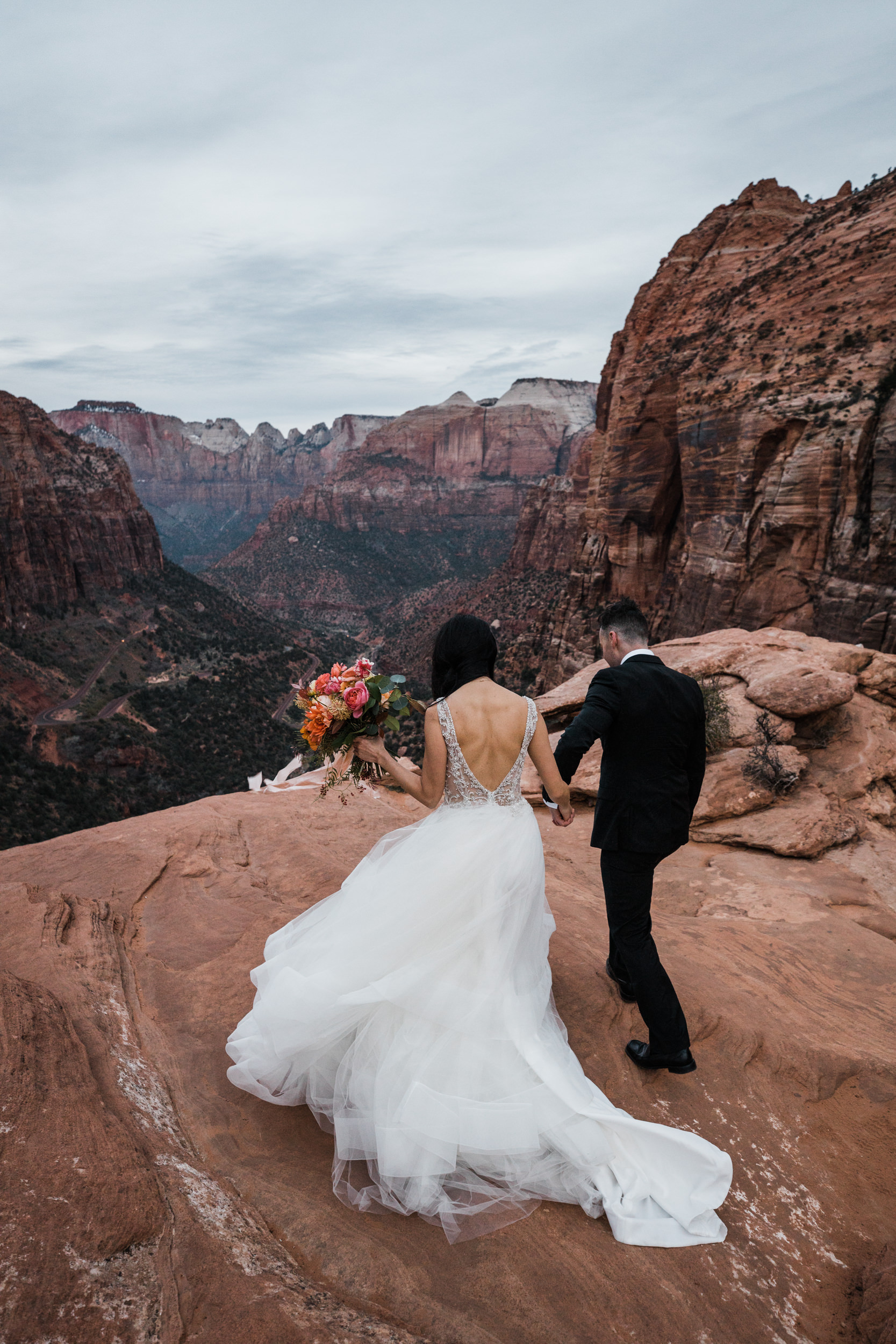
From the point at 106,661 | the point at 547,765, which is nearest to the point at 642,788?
the point at 547,765

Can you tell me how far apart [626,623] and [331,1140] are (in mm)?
2882

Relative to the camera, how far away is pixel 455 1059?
8.96 ft

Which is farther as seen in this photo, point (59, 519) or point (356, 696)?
point (59, 519)

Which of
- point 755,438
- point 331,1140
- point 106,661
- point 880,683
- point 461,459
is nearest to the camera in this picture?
point 331,1140

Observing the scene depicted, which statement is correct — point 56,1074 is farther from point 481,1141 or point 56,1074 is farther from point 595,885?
point 595,885

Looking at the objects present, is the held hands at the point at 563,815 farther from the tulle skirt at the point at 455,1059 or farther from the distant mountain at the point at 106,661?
the distant mountain at the point at 106,661

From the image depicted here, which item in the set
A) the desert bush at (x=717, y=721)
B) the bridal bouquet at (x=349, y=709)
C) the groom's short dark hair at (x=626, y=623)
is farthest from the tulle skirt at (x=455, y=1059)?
the desert bush at (x=717, y=721)

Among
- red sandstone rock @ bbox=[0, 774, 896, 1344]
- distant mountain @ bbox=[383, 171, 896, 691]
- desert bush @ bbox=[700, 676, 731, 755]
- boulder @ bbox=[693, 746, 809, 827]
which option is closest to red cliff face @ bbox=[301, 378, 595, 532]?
distant mountain @ bbox=[383, 171, 896, 691]

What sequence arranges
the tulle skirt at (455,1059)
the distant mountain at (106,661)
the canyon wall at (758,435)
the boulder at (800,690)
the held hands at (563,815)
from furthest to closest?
the distant mountain at (106,661) < the canyon wall at (758,435) < the boulder at (800,690) < the held hands at (563,815) < the tulle skirt at (455,1059)

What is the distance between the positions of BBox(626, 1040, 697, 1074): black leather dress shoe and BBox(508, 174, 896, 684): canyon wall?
1772 cm

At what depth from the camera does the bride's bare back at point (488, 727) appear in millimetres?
3084

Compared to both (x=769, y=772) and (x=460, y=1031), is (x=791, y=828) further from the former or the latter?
(x=460, y=1031)

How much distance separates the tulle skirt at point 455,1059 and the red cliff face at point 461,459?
126205 mm

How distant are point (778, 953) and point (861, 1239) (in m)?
2.11
